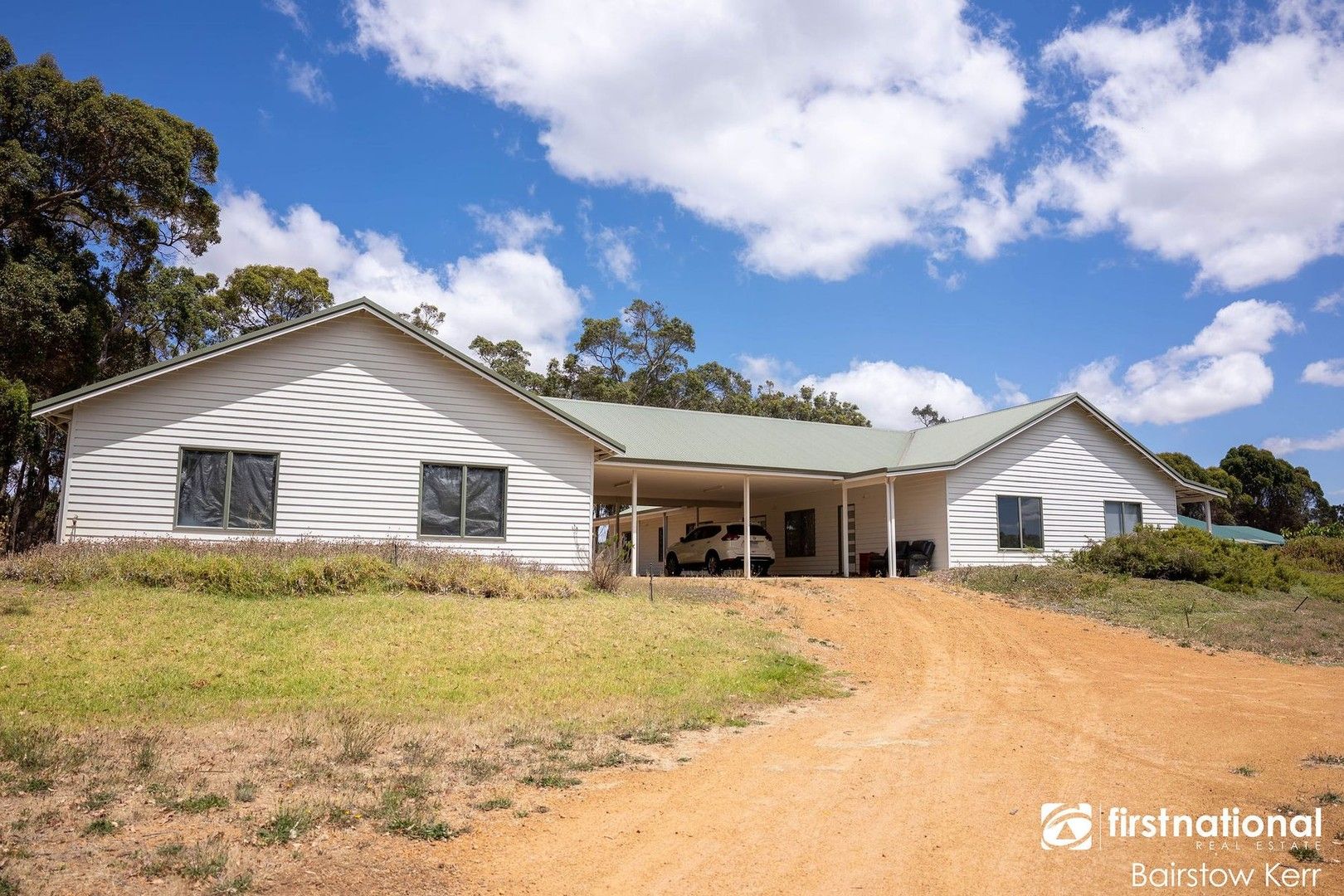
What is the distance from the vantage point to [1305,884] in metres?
5.41

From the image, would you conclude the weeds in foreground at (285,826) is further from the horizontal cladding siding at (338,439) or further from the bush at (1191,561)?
the bush at (1191,561)

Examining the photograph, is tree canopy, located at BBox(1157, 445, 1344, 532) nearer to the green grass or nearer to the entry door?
the entry door

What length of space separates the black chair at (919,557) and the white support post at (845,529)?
6.54 ft

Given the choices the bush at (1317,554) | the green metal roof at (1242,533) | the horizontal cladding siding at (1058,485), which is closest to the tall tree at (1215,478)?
the green metal roof at (1242,533)

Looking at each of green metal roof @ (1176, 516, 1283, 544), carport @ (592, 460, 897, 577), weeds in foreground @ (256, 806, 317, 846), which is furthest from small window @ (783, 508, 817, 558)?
weeds in foreground @ (256, 806, 317, 846)

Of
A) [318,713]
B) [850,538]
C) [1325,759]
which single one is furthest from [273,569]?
[850,538]

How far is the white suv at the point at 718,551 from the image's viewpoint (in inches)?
1086

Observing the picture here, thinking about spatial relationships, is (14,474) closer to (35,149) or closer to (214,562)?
(35,149)

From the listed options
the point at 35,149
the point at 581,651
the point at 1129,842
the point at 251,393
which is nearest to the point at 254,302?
the point at 35,149

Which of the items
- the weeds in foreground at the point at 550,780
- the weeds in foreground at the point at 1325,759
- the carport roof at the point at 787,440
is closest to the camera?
the weeds in foreground at the point at 550,780

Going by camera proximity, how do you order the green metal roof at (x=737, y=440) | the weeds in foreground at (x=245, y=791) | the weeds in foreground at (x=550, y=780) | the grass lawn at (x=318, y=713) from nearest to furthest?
the grass lawn at (x=318, y=713)
the weeds in foreground at (x=245, y=791)
the weeds in foreground at (x=550, y=780)
the green metal roof at (x=737, y=440)

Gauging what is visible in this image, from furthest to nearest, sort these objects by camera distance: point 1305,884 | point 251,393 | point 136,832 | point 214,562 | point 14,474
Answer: point 14,474, point 251,393, point 214,562, point 136,832, point 1305,884

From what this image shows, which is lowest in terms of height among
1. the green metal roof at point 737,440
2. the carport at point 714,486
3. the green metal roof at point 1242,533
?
the green metal roof at point 1242,533

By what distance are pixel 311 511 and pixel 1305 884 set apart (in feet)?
56.1
